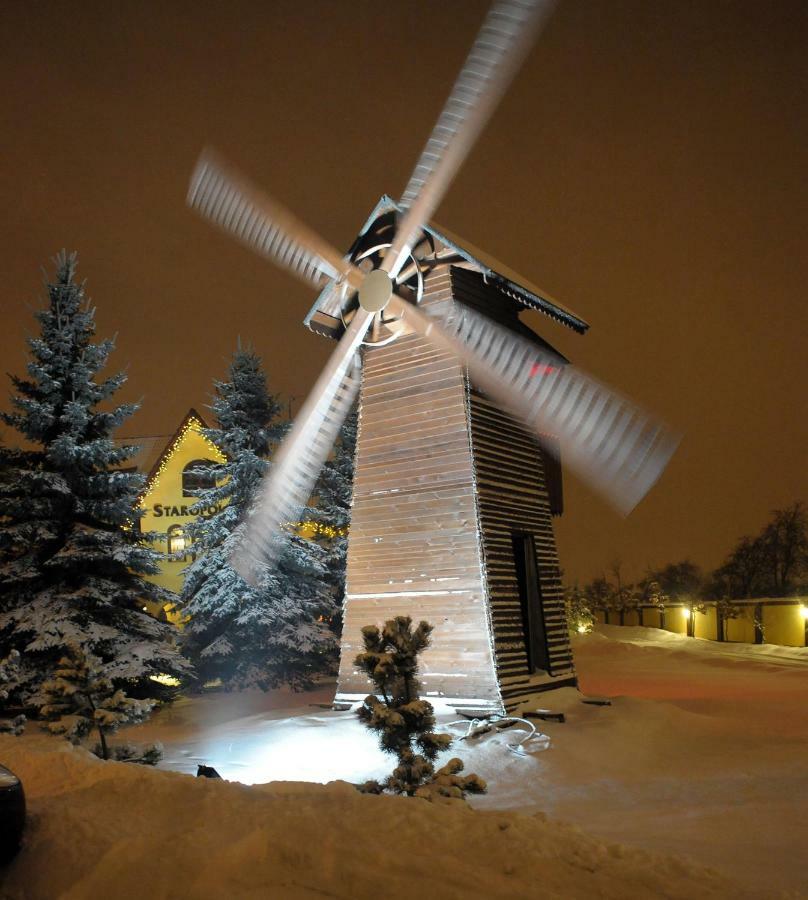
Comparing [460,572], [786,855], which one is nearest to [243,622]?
[460,572]

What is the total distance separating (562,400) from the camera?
46.9 ft

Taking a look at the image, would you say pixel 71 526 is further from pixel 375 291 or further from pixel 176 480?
pixel 176 480

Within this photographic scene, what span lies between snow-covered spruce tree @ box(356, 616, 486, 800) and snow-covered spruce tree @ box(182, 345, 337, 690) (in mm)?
12615

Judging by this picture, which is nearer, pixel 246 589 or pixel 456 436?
pixel 456 436

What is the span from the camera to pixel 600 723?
12180 millimetres

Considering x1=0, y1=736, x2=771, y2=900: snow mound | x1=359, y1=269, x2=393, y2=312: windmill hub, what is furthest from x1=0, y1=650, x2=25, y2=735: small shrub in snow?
x1=359, y1=269, x2=393, y2=312: windmill hub

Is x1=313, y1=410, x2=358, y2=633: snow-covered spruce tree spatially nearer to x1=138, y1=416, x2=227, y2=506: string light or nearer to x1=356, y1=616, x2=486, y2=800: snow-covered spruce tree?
x1=138, y1=416, x2=227, y2=506: string light

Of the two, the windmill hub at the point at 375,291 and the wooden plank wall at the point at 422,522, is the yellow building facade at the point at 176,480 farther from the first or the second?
the wooden plank wall at the point at 422,522

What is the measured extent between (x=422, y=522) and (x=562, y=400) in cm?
333

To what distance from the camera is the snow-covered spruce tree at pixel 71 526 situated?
15.7 metres

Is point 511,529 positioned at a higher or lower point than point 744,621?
higher

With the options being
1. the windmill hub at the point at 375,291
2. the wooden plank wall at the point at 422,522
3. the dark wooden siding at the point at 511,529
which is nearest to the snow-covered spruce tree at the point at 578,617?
the dark wooden siding at the point at 511,529

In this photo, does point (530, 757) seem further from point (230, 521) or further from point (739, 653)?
point (739, 653)

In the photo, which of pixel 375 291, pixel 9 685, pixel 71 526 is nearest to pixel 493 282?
pixel 375 291
